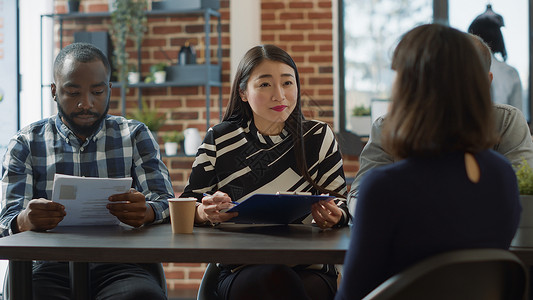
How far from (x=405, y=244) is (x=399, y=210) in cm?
7

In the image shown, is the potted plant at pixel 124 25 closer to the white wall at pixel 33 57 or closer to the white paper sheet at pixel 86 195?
the white wall at pixel 33 57

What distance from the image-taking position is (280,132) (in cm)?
214

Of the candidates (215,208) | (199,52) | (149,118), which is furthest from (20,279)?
(199,52)

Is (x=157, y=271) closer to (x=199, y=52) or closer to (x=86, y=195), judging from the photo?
(x=86, y=195)

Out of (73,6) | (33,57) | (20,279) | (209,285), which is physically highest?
(73,6)

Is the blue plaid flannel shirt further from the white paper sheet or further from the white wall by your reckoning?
the white wall

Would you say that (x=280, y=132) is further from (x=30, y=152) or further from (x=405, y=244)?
(x=405, y=244)

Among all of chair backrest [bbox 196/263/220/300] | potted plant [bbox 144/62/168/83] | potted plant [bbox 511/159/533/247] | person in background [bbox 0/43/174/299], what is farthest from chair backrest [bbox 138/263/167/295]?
potted plant [bbox 144/62/168/83]

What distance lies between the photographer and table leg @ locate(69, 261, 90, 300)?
5.72ft

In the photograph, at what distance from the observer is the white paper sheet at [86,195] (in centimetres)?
170

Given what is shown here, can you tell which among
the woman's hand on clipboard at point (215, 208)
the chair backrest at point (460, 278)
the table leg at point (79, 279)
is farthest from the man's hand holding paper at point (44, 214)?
the chair backrest at point (460, 278)

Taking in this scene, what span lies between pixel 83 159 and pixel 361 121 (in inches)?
112

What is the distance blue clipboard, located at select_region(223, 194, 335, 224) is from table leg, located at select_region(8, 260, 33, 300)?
20.6 inches

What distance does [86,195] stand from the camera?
1.74 m
